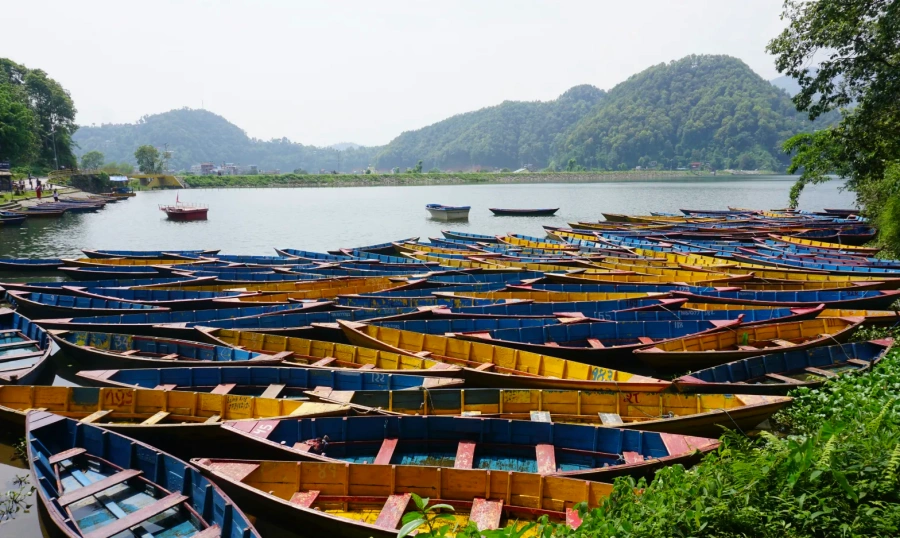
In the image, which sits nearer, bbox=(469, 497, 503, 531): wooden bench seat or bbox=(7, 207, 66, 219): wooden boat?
bbox=(469, 497, 503, 531): wooden bench seat

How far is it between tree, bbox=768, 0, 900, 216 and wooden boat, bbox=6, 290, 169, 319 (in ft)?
93.1

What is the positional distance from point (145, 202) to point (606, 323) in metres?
87.5

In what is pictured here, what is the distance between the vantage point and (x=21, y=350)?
51.1 ft

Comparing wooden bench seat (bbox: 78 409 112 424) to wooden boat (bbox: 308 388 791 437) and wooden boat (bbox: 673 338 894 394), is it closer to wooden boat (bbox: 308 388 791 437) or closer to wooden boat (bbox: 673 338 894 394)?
wooden boat (bbox: 308 388 791 437)

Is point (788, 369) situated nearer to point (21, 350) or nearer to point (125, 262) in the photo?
point (21, 350)

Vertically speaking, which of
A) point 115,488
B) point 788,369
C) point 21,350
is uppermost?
point 788,369

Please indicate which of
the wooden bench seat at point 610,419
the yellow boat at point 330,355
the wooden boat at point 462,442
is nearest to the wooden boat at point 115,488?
the wooden boat at point 462,442

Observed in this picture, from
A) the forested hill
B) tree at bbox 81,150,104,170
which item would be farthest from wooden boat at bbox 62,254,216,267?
the forested hill

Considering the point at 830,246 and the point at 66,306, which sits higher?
the point at 830,246

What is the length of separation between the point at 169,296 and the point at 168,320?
11.4ft

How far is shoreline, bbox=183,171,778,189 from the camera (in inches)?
5281

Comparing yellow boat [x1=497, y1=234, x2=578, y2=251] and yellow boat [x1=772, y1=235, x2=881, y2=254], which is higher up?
yellow boat [x1=772, y1=235, x2=881, y2=254]

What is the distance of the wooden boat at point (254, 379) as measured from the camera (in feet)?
40.3

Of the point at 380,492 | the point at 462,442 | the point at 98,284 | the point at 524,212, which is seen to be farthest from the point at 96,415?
the point at 524,212
